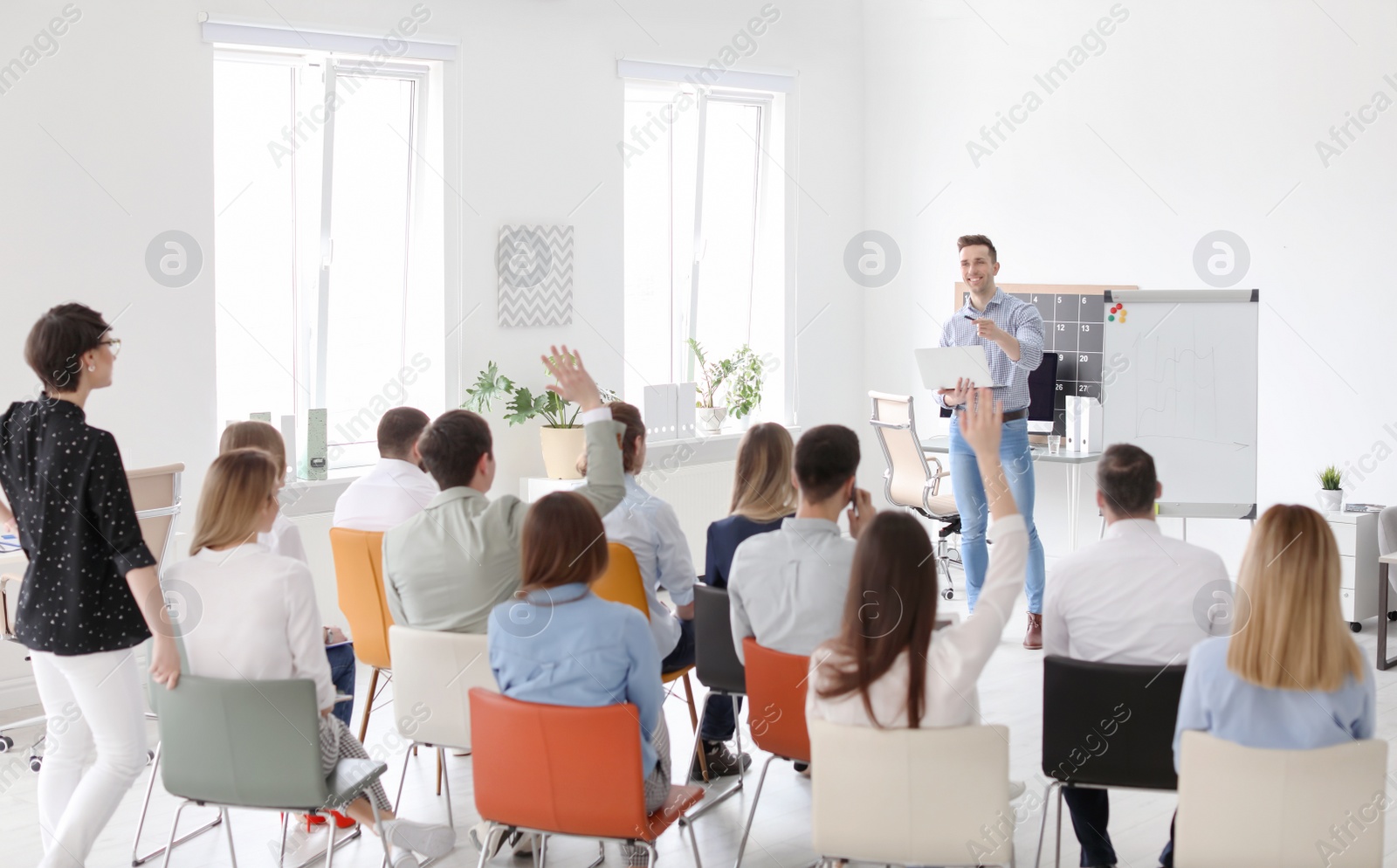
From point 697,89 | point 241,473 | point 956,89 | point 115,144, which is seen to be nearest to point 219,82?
point 115,144

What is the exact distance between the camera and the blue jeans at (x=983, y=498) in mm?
5539

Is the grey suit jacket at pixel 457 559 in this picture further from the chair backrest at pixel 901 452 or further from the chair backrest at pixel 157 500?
the chair backrest at pixel 901 452

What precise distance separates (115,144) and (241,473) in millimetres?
2848

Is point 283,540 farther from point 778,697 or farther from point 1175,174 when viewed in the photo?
point 1175,174

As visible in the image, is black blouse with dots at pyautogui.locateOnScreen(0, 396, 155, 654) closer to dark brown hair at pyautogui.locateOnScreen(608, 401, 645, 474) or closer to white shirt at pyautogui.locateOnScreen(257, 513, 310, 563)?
white shirt at pyautogui.locateOnScreen(257, 513, 310, 563)

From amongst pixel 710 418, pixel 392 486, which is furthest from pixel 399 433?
pixel 710 418

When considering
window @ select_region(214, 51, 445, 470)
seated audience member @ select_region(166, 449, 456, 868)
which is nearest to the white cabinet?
window @ select_region(214, 51, 445, 470)

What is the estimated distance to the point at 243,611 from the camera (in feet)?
9.01

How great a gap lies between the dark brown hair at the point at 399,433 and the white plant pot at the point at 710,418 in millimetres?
3432

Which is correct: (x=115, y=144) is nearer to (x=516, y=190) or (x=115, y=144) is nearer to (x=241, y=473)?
(x=516, y=190)

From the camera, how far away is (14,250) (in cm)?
472

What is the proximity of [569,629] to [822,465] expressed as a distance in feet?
2.77

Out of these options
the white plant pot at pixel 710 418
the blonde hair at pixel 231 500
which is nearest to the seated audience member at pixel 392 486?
the blonde hair at pixel 231 500

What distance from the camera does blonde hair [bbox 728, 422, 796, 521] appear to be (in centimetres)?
358
